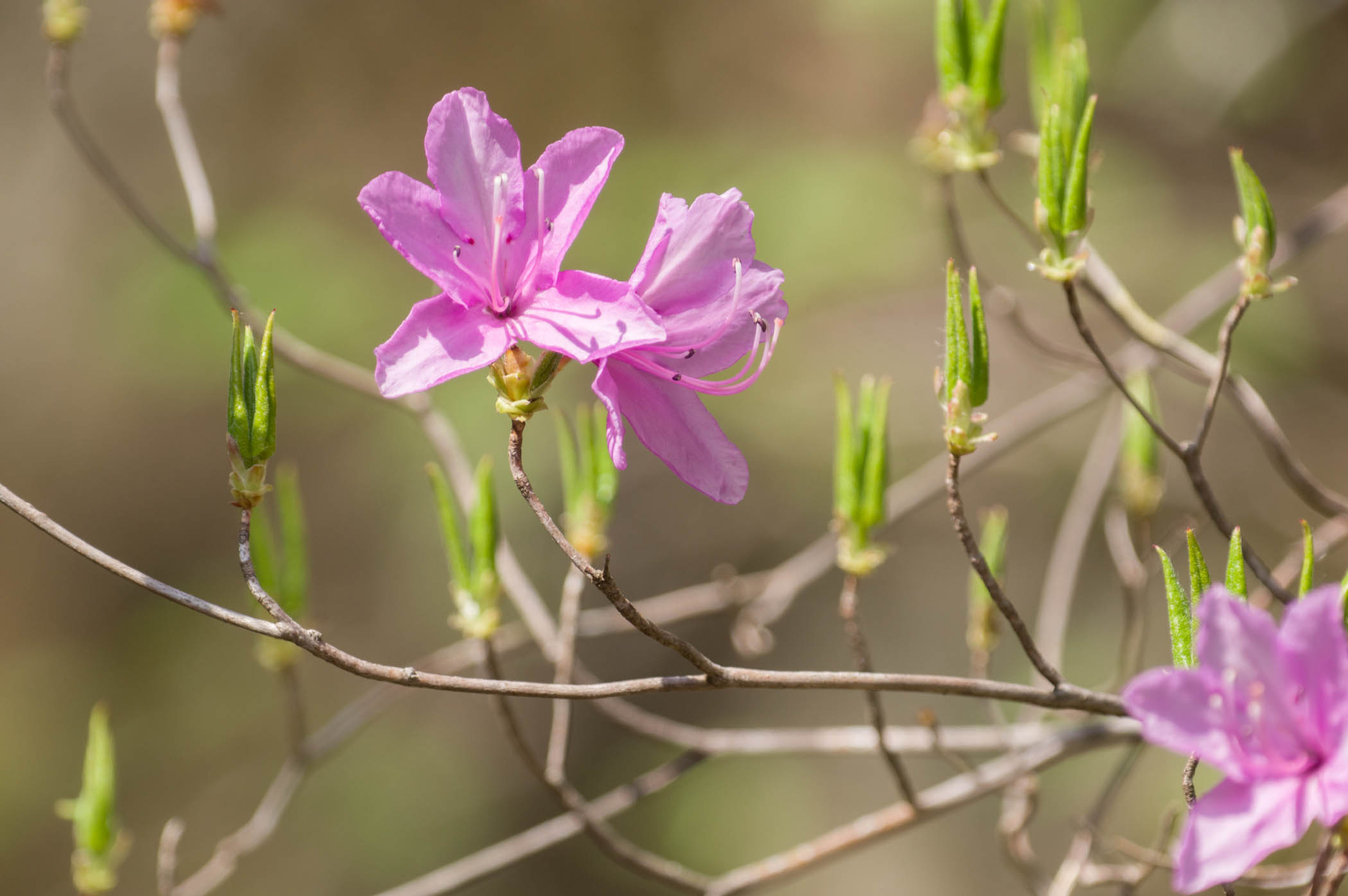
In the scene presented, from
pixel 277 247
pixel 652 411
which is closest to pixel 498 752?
pixel 277 247

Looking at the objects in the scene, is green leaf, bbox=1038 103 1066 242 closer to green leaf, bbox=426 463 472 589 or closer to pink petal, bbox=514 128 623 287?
pink petal, bbox=514 128 623 287

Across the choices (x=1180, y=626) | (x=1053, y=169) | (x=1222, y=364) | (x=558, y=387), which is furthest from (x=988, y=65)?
(x=558, y=387)

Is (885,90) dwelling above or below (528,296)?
above

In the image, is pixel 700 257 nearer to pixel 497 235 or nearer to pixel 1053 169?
pixel 497 235

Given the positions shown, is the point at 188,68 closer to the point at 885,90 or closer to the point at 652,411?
the point at 885,90

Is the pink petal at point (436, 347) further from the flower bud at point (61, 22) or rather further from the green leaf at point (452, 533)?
the flower bud at point (61, 22)

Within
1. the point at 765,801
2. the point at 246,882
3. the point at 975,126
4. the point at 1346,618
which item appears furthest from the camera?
the point at 246,882

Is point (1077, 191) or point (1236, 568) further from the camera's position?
point (1077, 191)
